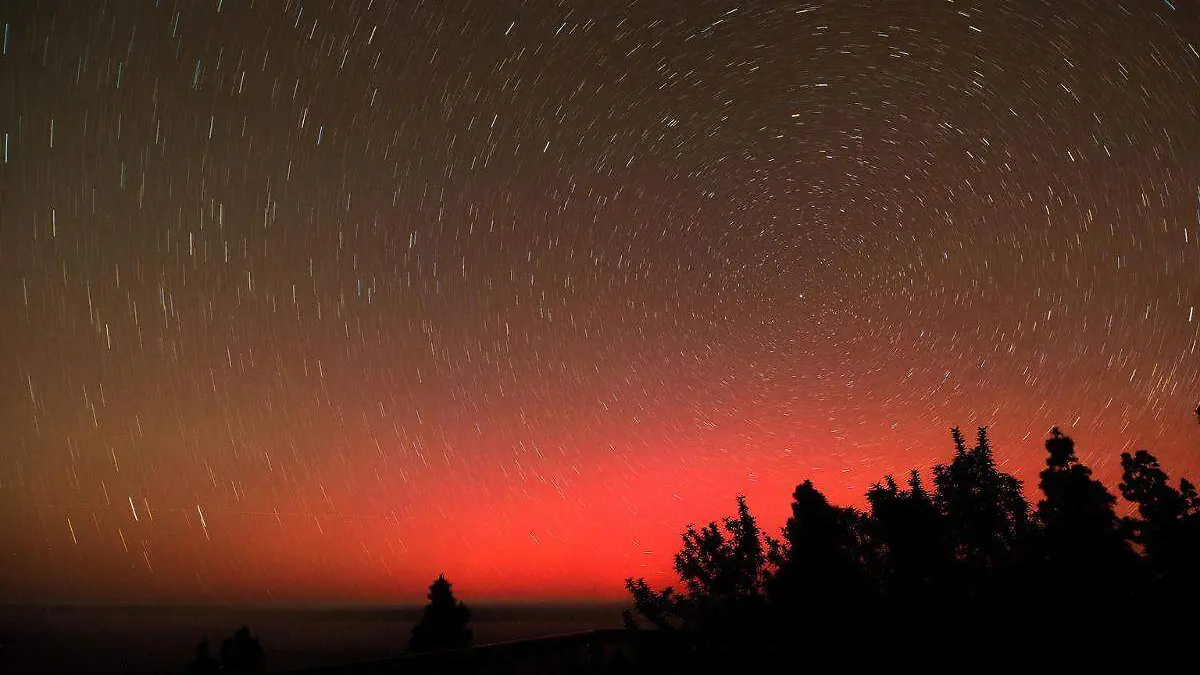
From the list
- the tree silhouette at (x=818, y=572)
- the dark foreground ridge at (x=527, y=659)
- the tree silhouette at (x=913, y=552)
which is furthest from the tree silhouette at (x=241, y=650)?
the tree silhouette at (x=913, y=552)

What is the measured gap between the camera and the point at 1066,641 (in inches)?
233

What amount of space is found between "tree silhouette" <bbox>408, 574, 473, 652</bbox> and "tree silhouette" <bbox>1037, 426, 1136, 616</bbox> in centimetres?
2691

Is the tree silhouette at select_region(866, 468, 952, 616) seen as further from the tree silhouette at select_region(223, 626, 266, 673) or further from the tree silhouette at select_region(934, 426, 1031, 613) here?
the tree silhouette at select_region(223, 626, 266, 673)

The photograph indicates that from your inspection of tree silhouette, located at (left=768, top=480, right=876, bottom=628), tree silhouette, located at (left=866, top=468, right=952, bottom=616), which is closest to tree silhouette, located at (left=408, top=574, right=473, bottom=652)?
tree silhouette, located at (left=768, top=480, right=876, bottom=628)

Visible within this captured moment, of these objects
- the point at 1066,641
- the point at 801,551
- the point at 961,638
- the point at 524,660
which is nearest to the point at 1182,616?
the point at 1066,641

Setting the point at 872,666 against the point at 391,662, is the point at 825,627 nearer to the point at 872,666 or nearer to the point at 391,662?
the point at 872,666

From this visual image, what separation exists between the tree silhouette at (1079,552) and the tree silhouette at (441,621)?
88.3ft

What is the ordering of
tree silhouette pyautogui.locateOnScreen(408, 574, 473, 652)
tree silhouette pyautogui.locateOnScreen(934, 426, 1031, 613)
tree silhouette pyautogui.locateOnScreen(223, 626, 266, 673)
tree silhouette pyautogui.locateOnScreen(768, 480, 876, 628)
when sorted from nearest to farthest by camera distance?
tree silhouette pyautogui.locateOnScreen(768, 480, 876, 628) → tree silhouette pyautogui.locateOnScreen(934, 426, 1031, 613) → tree silhouette pyautogui.locateOnScreen(408, 574, 473, 652) → tree silhouette pyautogui.locateOnScreen(223, 626, 266, 673)

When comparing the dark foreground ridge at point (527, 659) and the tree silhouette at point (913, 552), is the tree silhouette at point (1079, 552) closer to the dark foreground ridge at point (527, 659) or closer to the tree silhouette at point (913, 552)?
the tree silhouette at point (913, 552)

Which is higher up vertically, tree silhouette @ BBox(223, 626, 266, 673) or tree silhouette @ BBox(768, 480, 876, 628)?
tree silhouette @ BBox(768, 480, 876, 628)

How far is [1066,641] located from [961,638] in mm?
889

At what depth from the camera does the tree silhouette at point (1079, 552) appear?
6.39 m

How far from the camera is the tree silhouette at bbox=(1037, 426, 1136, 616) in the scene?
21.0 feet

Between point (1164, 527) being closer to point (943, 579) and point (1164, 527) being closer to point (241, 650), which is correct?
point (943, 579)
